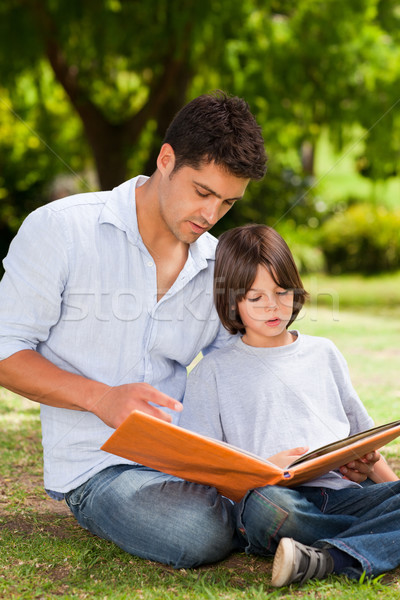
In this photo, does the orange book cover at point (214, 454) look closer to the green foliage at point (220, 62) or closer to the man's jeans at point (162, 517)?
the man's jeans at point (162, 517)

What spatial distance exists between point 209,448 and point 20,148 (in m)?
11.2

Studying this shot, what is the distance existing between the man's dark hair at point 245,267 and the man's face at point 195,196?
0.17 meters

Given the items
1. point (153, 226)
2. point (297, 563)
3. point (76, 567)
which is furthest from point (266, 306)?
point (76, 567)

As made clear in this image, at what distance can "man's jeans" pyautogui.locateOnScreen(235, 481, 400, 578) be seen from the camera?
2107 millimetres

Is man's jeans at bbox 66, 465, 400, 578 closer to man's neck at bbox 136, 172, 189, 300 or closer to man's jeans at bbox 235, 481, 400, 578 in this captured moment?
man's jeans at bbox 235, 481, 400, 578

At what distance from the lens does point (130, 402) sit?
204cm

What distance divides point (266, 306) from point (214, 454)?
70 cm

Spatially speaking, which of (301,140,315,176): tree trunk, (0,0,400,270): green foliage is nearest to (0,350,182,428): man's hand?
(0,0,400,270): green foliage

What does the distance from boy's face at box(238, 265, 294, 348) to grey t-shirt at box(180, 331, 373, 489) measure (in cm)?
8

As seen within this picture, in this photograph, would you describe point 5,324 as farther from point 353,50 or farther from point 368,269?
point 368,269

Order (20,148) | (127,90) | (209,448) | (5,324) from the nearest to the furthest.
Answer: (209,448)
(5,324)
(127,90)
(20,148)

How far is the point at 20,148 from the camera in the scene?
1230 centimetres

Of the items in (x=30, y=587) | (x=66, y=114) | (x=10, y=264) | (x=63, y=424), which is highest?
(x=66, y=114)

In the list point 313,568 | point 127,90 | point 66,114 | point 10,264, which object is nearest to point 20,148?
point 66,114
